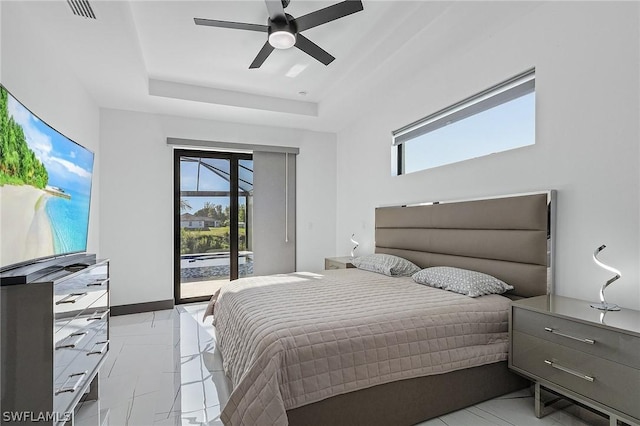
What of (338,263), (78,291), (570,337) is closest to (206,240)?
(338,263)

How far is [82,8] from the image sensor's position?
88.1 inches

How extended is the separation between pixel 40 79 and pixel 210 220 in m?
2.82

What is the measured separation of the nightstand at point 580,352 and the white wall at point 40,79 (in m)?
3.44

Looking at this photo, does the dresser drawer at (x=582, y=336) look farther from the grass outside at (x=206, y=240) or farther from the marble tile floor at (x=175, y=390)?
the grass outside at (x=206, y=240)

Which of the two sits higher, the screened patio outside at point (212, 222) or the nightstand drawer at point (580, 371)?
the screened patio outside at point (212, 222)

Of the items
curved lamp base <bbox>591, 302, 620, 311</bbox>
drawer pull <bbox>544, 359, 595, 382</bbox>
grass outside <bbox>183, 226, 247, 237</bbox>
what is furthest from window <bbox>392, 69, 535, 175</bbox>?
grass outside <bbox>183, 226, 247, 237</bbox>

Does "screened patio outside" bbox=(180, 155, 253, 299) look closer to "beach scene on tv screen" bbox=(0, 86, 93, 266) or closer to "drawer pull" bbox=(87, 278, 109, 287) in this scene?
"beach scene on tv screen" bbox=(0, 86, 93, 266)

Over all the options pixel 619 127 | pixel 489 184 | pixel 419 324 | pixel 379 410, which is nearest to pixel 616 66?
pixel 619 127

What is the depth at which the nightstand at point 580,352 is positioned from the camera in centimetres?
160

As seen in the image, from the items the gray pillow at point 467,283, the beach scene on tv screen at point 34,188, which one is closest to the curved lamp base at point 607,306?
the gray pillow at point 467,283

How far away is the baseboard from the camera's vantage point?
4.25 m

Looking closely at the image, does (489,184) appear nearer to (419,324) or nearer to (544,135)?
(544,135)

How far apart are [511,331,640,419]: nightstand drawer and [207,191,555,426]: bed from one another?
0.18 m

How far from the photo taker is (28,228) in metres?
1.74
